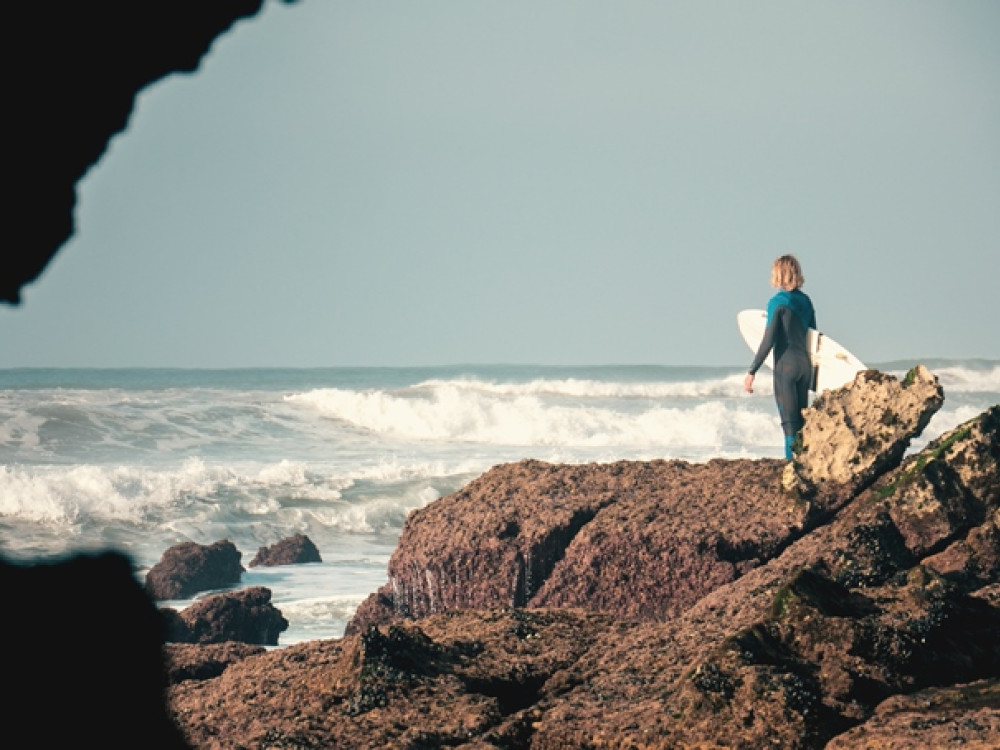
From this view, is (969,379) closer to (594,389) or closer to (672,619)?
(594,389)

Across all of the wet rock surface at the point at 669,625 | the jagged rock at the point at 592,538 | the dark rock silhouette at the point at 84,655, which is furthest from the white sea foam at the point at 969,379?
the dark rock silhouette at the point at 84,655

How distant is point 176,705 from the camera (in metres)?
5.11

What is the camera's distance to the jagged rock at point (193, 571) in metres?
12.3

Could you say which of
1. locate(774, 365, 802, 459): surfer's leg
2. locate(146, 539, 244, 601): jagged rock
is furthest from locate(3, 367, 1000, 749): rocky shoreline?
locate(146, 539, 244, 601): jagged rock

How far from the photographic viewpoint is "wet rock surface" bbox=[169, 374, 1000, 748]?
432cm

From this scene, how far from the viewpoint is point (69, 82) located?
2.05 metres

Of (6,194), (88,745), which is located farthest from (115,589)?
(6,194)

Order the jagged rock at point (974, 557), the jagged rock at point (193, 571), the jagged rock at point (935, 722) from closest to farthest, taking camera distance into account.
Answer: the jagged rock at point (935, 722) → the jagged rock at point (974, 557) → the jagged rock at point (193, 571)

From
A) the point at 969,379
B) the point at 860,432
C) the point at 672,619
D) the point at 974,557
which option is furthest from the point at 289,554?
the point at 969,379

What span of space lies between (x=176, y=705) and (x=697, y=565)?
307cm

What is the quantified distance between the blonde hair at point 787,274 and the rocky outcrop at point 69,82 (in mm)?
7181

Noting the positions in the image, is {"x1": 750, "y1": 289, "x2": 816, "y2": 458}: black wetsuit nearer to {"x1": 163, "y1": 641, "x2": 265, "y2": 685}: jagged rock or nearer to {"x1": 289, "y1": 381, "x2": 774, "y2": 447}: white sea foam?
{"x1": 163, "y1": 641, "x2": 265, "y2": 685}: jagged rock

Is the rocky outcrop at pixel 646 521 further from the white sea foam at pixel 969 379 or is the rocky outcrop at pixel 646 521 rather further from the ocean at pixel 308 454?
the white sea foam at pixel 969 379

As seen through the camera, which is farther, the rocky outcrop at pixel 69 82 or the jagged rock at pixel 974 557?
the jagged rock at pixel 974 557
